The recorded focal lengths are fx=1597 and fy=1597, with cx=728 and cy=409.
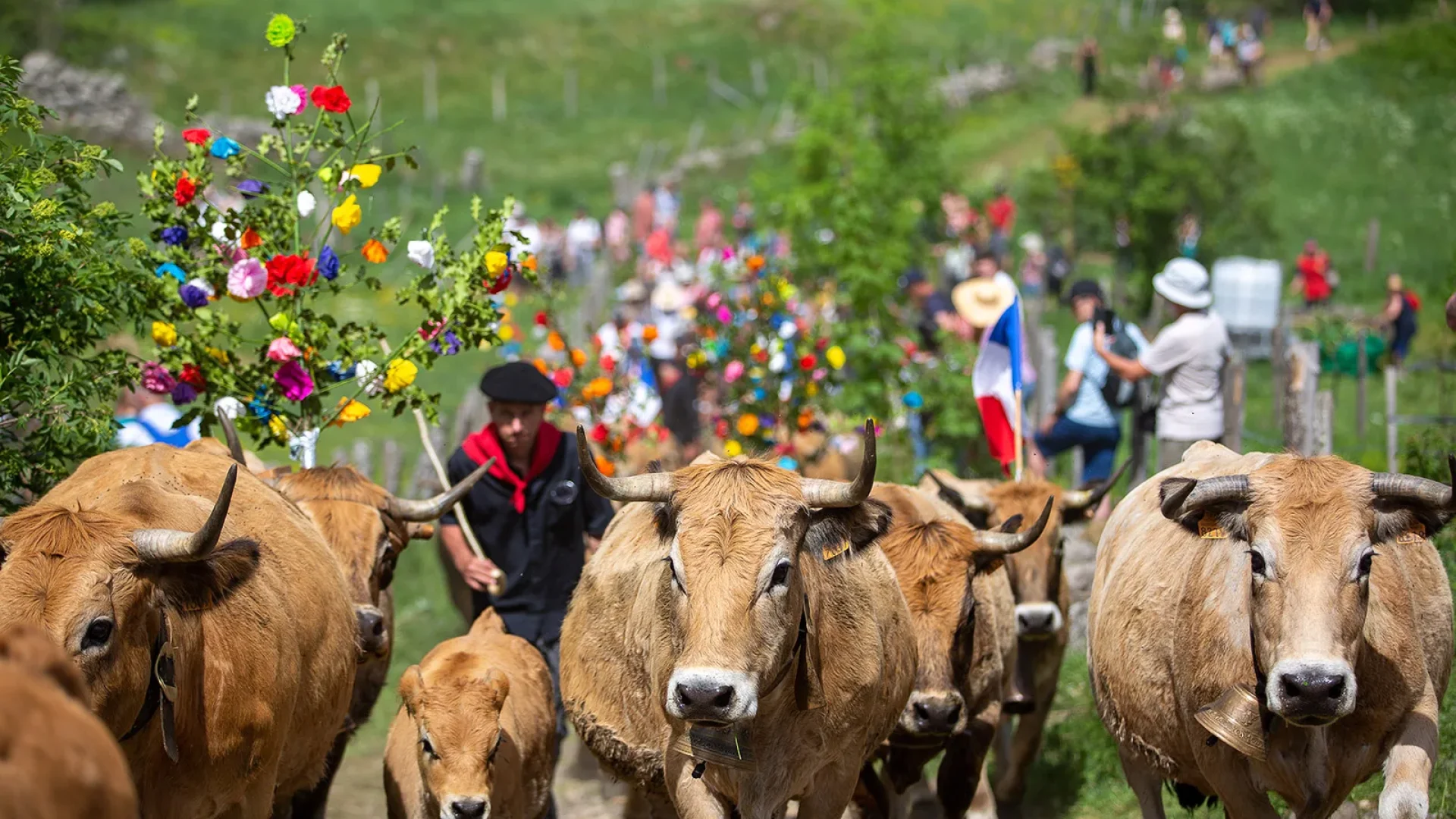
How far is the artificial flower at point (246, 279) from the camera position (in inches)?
305

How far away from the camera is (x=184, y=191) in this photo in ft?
25.8

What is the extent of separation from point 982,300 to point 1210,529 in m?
7.30

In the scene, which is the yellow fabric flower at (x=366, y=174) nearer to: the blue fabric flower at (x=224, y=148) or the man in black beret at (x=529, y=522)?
the blue fabric flower at (x=224, y=148)

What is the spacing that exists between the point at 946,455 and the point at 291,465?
6.43 metres

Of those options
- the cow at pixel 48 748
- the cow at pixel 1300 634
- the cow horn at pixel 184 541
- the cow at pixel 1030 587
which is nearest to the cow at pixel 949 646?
the cow at pixel 1030 587

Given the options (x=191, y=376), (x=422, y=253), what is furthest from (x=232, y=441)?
(x=422, y=253)

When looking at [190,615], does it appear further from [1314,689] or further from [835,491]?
[1314,689]

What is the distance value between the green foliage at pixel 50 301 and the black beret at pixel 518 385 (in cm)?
177

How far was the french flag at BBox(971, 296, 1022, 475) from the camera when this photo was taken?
10.0 meters

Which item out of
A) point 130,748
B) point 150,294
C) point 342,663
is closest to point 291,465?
point 150,294

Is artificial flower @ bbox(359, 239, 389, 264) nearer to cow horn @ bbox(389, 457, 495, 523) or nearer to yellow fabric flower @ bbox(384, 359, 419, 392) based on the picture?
yellow fabric flower @ bbox(384, 359, 419, 392)

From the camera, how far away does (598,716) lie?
23.0 feet

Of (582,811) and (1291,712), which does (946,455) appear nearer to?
(582,811)

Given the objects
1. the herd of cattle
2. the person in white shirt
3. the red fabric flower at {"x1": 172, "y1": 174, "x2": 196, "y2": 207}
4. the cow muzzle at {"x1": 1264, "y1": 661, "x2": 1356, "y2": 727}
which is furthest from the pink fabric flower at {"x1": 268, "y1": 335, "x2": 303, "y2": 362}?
the person in white shirt
